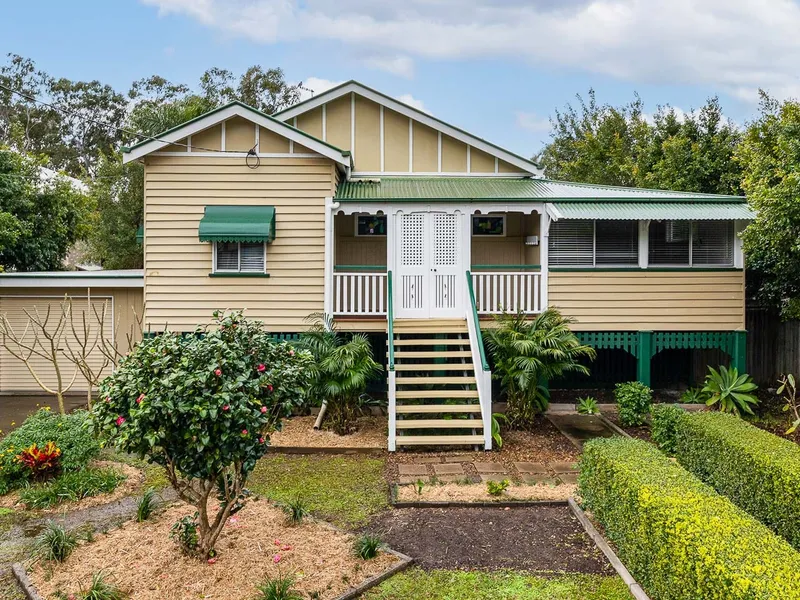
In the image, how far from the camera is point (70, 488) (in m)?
6.47

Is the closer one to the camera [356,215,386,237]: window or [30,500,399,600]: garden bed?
[30,500,399,600]: garden bed

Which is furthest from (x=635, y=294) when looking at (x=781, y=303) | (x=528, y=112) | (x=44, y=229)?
(x=528, y=112)

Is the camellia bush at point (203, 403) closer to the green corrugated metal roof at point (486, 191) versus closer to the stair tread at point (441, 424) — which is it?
the stair tread at point (441, 424)

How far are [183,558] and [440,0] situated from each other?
14375 mm

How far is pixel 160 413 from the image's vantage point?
407 cm

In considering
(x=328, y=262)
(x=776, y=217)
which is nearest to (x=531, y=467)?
(x=328, y=262)

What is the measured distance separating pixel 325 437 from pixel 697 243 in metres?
7.75

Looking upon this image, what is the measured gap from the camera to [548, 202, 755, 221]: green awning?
9953mm

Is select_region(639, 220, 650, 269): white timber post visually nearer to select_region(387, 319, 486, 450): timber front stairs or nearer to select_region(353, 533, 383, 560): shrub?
select_region(387, 319, 486, 450): timber front stairs

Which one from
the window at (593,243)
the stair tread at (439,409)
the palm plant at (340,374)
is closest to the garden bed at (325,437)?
the palm plant at (340,374)

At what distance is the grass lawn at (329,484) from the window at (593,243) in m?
5.47

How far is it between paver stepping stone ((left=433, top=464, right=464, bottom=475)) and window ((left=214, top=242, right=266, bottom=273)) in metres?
5.09

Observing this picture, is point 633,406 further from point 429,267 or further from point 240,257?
point 240,257

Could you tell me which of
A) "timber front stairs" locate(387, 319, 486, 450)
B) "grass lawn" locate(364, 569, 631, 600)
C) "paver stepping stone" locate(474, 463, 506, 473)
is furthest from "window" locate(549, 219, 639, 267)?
"grass lawn" locate(364, 569, 631, 600)
